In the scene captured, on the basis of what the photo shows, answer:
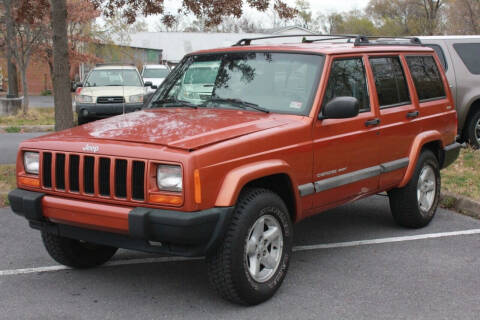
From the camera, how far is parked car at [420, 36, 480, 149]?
34.7 ft

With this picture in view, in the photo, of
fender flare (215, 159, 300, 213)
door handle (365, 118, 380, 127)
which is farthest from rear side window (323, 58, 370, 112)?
fender flare (215, 159, 300, 213)

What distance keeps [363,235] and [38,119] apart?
14338 mm

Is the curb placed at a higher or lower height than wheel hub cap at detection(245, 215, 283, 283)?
lower

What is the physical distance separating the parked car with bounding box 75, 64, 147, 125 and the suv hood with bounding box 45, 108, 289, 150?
10062mm

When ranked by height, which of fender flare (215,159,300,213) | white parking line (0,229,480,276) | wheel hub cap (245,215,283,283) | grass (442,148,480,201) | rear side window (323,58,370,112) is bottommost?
white parking line (0,229,480,276)

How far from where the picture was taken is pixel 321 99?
5.02 m

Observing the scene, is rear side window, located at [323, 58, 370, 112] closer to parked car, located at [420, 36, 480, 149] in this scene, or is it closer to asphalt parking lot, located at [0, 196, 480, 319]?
asphalt parking lot, located at [0, 196, 480, 319]

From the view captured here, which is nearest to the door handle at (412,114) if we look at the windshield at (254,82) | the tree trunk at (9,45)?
the windshield at (254,82)

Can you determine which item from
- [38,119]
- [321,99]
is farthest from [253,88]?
[38,119]

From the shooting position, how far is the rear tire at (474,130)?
10719mm

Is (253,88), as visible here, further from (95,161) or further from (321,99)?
(95,161)

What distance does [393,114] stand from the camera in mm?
5910

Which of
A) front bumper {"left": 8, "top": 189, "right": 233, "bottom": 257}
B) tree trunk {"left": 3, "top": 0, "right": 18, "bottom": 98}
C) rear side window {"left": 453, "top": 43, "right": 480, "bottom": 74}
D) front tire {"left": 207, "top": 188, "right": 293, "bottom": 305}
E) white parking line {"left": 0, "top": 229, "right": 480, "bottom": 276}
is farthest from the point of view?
tree trunk {"left": 3, "top": 0, "right": 18, "bottom": 98}

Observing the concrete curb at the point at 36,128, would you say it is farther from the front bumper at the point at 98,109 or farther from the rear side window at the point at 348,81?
the rear side window at the point at 348,81
